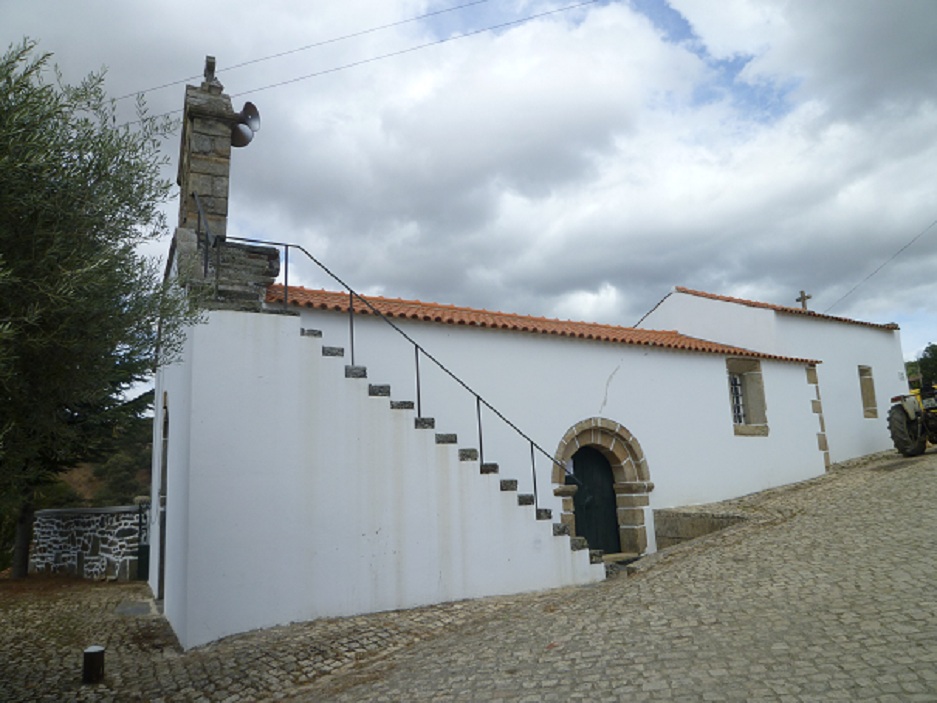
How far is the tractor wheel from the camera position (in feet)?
40.8

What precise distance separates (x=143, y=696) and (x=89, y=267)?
3.40 metres

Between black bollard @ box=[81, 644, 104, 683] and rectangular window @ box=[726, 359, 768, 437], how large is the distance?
37.0 feet

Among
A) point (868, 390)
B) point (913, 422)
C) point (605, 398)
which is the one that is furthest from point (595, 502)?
point (868, 390)

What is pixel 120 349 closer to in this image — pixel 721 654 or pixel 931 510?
pixel 721 654

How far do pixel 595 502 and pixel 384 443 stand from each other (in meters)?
4.92

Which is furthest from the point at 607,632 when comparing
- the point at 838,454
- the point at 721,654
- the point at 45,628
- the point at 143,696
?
the point at 838,454

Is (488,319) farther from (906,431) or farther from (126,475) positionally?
(126,475)

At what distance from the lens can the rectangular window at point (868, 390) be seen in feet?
55.9

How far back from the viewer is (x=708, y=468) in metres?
11.9

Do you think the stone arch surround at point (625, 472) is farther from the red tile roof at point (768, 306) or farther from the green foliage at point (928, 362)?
the green foliage at point (928, 362)

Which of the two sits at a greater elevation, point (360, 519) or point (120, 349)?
point (120, 349)

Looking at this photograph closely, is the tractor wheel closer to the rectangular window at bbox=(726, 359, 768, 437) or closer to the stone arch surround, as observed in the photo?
the rectangular window at bbox=(726, 359, 768, 437)

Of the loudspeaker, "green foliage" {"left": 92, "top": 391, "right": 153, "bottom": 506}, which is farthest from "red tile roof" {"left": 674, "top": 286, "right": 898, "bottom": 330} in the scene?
"green foliage" {"left": 92, "top": 391, "right": 153, "bottom": 506}

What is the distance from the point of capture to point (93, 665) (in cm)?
536
